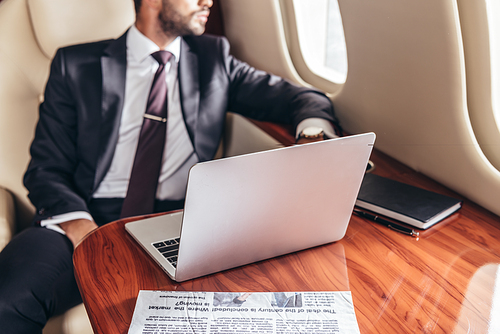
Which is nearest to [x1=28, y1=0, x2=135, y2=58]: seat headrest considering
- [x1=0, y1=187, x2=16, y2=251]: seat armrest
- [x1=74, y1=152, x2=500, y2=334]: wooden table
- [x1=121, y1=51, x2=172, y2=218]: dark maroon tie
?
[x1=121, y1=51, x2=172, y2=218]: dark maroon tie

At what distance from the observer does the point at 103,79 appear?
1328 mm

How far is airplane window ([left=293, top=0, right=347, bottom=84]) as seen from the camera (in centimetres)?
159

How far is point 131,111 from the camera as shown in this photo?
54.0 inches

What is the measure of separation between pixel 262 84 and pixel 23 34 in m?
0.83

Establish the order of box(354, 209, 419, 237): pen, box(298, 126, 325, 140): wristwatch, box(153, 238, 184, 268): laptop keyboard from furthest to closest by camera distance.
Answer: box(298, 126, 325, 140): wristwatch → box(354, 209, 419, 237): pen → box(153, 238, 184, 268): laptop keyboard

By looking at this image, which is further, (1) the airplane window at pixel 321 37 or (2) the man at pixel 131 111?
(1) the airplane window at pixel 321 37

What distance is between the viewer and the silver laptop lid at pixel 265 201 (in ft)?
1.93

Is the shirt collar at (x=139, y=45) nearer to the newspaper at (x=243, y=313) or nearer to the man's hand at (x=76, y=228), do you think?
the man's hand at (x=76, y=228)

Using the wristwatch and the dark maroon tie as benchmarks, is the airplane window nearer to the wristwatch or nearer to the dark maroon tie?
the wristwatch

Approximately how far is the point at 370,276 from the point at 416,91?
562 mm

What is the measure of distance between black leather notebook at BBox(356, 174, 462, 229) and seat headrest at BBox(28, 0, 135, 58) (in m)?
1.08

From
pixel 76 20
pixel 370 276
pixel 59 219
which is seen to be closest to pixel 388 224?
pixel 370 276

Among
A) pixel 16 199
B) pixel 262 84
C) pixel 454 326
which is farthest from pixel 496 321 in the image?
pixel 16 199

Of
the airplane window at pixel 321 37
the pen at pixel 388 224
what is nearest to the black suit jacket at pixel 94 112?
the airplane window at pixel 321 37
